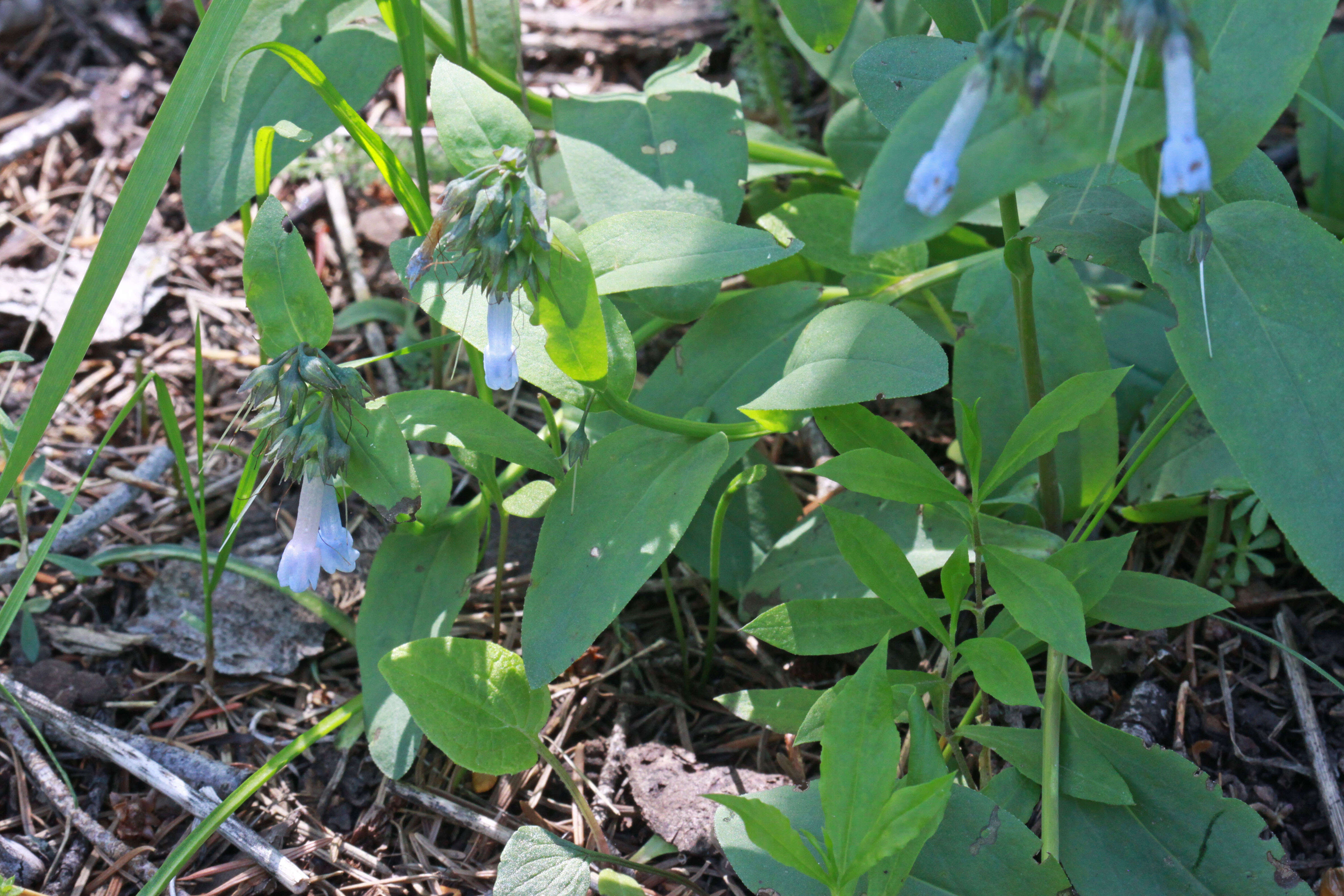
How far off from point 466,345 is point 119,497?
0.98 meters

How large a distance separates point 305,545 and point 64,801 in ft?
2.66

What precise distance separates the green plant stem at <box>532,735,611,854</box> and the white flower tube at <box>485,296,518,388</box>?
659 millimetres

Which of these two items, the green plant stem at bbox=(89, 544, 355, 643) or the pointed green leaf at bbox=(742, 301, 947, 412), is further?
the green plant stem at bbox=(89, 544, 355, 643)

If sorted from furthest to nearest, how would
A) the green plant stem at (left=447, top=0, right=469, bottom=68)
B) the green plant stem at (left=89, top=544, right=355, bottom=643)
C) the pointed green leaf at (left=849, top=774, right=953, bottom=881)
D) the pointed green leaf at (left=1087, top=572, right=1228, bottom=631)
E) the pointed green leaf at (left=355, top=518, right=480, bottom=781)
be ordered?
the green plant stem at (left=89, top=544, right=355, bottom=643), the green plant stem at (left=447, top=0, right=469, bottom=68), the pointed green leaf at (left=355, top=518, right=480, bottom=781), the pointed green leaf at (left=1087, top=572, right=1228, bottom=631), the pointed green leaf at (left=849, top=774, right=953, bottom=881)

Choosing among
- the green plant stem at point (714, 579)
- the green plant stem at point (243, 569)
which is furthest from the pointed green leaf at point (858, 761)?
the green plant stem at point (243, 569)

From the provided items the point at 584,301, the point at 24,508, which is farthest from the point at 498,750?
the point at 24,508

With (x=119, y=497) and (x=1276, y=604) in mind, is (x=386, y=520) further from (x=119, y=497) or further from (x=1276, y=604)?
(x=1276, y=604)

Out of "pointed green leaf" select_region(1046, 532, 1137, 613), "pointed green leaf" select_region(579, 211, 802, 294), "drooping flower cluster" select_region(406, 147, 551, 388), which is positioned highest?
"drooping flower cluster" select_region(406, 147, 551, 388)

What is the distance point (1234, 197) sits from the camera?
180 cm

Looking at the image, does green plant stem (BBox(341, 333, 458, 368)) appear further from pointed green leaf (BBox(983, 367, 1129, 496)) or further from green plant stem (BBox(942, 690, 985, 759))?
green plant stem (BBox(942, 690, 985, 759))

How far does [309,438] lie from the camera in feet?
5.16

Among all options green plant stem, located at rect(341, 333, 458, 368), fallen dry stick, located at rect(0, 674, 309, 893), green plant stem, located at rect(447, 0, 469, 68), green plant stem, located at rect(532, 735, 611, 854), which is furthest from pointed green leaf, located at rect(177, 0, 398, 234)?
green plant stem, located at rect(532, 735, 611, 854)

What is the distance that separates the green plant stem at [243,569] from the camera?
7.28ft

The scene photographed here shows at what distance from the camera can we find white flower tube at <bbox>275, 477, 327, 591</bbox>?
1.67 metres
